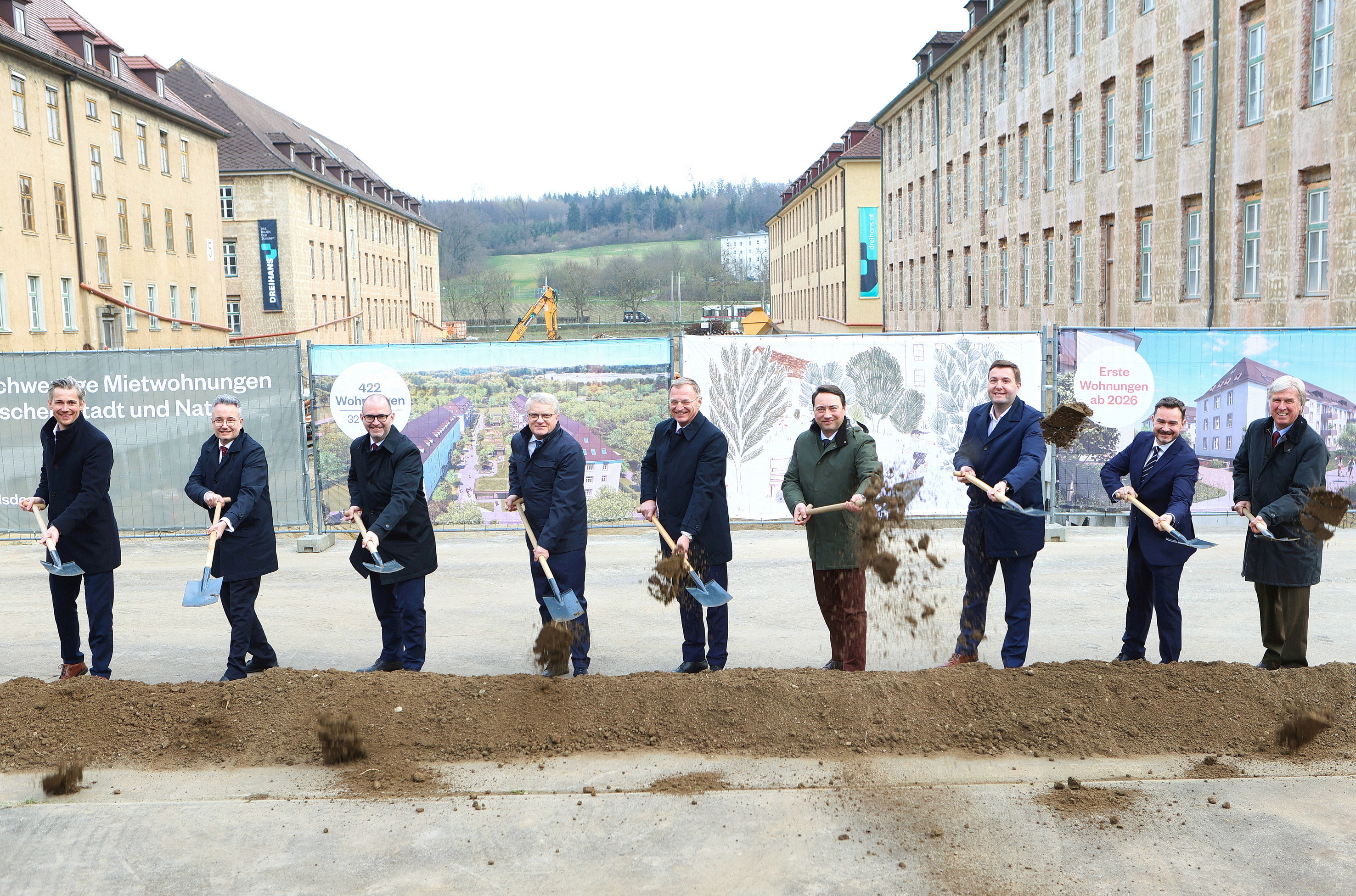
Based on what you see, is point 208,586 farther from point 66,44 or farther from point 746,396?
point 66,44

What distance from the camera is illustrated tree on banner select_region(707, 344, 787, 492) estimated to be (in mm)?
12086

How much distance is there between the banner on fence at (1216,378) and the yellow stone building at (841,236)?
41.6 meters

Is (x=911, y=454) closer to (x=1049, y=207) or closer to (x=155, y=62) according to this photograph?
(x=1049, y=207)

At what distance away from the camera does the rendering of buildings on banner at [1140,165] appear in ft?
63.2

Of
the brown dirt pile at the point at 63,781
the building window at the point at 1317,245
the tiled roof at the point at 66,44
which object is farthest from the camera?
the tiled roof at the point at 66,44

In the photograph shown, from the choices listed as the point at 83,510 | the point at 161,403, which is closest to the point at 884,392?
the point at 161,403

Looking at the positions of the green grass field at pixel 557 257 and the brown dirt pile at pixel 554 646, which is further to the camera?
the green grass field at pixel 557 257

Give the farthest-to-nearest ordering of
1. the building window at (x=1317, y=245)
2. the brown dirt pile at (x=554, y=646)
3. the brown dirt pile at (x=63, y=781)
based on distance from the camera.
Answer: the building window at (x=1317, y=245), the brown dirt pile at (x=554, y=646), the brown dirt pile at (x=63, y=781)

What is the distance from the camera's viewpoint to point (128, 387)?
11.9 metres

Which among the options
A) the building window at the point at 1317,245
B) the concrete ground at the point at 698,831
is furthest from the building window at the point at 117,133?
the concrete ground at the point at 698,831

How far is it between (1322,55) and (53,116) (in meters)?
36.9

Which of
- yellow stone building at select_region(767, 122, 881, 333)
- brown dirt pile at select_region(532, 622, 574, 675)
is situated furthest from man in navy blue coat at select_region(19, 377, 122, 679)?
yellow stone building at select_region(767, 122, 881, 333)

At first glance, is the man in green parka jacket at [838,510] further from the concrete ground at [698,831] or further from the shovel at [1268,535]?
the shovel at [1268,535]

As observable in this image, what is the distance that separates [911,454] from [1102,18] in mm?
20370
